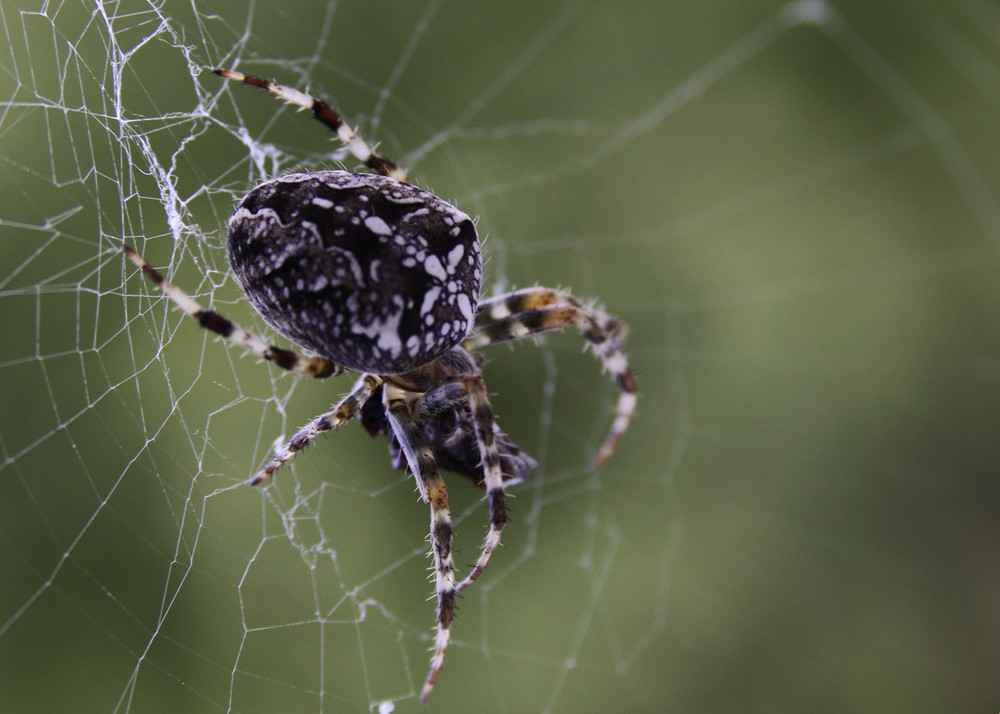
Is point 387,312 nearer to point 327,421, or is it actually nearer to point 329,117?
point 327,421

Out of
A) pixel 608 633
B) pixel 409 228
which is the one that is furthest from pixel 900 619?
pixel 409 228

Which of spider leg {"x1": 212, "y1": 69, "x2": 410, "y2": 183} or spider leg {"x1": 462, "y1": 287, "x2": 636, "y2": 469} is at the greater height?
spider leg {"x1": 212, "y1": 69, "x2": 410, "y2": 183}

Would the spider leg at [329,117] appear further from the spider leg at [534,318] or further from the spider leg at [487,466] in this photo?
the spider leg at [487,466]

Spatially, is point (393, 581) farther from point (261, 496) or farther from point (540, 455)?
point (540, 455)

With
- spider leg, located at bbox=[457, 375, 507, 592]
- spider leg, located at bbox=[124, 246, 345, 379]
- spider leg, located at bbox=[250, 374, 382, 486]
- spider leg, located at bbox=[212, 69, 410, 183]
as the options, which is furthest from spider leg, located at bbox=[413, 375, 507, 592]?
spider leg, located at bbox=[212, 69, 410, 183]

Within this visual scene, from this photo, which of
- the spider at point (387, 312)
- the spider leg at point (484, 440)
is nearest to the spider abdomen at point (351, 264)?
the spider at point (387, 312)

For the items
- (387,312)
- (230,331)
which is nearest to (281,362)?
(230,331)

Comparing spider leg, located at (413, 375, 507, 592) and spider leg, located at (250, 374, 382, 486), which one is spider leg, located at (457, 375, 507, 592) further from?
spider leg, located at (250, 374, 382, 486)
